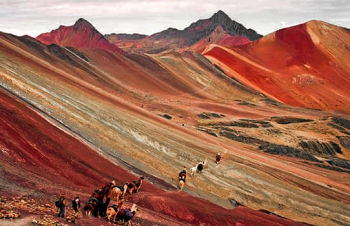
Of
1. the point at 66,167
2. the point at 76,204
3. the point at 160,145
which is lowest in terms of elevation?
the point at 66,167

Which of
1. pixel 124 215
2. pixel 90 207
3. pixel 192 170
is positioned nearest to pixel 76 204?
pixel 90 207

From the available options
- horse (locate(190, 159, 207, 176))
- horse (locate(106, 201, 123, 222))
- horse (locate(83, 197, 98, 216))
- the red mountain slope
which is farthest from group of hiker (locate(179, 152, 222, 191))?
the red mountain slope

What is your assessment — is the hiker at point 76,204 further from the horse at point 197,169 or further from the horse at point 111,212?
the horse at point 197,169

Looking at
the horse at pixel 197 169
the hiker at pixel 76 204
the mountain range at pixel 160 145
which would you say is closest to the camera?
the hiker at pixel 76 204

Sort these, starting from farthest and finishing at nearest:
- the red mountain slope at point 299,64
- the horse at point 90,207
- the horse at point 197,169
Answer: the red mountain slope at point 299,64 → the horse at point 197,169 → the horse at point 90,207

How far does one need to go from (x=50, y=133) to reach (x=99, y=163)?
16.3ft

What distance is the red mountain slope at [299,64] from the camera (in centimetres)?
14625

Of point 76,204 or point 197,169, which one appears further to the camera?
point 197,169

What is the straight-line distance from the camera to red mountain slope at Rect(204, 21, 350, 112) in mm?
146250

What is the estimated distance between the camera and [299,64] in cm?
16725

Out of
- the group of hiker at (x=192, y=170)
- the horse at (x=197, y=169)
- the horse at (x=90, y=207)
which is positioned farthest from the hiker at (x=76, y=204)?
the horse at (x=197, y=169)

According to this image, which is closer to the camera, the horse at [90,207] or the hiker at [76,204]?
the hiker at [76,204]

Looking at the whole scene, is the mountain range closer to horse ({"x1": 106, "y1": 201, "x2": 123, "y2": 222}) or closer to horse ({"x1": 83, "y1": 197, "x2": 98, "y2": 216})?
horse ({"x1": 106, "y1": 201, "x2": 123, "y2": 222})

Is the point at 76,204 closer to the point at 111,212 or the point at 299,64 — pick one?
the point at 111,212
